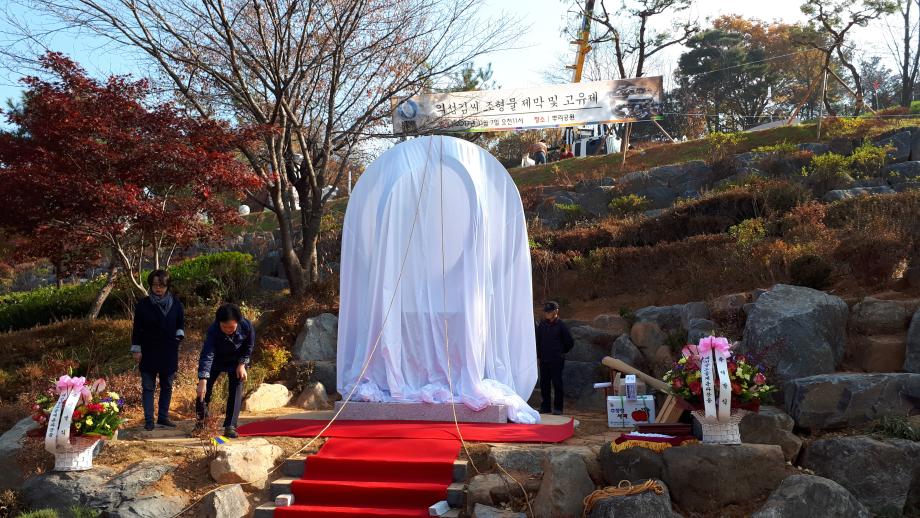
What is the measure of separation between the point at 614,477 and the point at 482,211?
11.0 ft

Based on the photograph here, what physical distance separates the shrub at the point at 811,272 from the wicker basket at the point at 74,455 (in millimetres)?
7897

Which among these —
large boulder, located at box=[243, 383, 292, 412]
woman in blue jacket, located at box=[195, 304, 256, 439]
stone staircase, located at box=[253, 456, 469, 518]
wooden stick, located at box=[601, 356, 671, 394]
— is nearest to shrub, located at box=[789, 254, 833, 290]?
wooden stick, located at box=[601, 356, 671, 394]

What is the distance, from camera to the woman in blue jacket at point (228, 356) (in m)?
7.07

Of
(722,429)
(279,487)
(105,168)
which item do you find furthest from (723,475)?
(105,168)

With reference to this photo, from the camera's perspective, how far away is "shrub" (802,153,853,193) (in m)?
13.7

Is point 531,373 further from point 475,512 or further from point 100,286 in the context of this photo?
point 100,286

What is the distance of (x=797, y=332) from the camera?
786 cm

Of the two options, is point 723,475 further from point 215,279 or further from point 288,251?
point 215,279

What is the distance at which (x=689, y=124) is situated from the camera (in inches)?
1304

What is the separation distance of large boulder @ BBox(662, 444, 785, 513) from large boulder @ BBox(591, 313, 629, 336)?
4381mm

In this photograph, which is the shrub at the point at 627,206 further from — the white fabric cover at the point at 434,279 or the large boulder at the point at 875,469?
the large boulder at the point at 875,469

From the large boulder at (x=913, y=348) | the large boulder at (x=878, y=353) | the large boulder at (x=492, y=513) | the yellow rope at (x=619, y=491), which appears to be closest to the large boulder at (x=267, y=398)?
the large boulder at (x=492, y=513)

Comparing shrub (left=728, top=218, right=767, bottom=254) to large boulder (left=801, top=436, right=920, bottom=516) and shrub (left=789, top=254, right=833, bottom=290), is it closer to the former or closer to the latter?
shrub (left=789, top=254, right=833, bottom=290)

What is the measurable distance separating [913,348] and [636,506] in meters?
4.31
